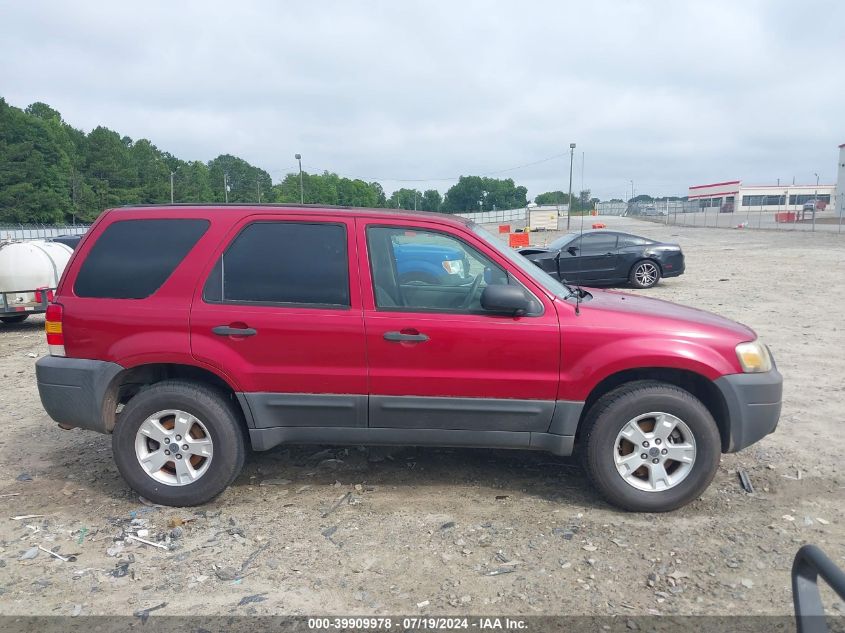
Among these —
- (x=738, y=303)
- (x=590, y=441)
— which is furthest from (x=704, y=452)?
(x=738, y=303)

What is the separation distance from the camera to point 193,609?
121 inches

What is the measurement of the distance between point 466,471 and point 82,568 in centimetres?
247

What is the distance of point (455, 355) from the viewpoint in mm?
3902

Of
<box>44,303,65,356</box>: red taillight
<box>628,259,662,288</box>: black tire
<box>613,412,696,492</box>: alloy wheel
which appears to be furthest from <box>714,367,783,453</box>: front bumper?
<box>628,259,662,288</box>: black tire

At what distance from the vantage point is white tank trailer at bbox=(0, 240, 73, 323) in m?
11.1

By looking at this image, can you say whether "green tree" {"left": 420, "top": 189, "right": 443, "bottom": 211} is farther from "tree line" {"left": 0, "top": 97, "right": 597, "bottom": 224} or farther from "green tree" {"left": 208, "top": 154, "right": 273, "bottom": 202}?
"green tree" {"left": 208, "top": 154, "right": 273, "bottom": 202}

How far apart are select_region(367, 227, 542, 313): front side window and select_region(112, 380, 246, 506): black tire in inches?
47.8

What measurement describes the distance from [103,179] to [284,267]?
86349 millimetres

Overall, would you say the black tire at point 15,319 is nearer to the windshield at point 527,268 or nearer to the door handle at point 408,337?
the door handle at point 408,337

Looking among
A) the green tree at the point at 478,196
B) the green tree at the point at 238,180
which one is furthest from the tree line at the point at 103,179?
the green tree at the point at 478,196

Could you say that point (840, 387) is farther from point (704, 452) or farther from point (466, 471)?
point (466, 471)

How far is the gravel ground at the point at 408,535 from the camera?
316 cm

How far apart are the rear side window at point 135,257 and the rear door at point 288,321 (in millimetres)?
260

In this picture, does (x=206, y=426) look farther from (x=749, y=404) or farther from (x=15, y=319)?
(x=15, y=319)
